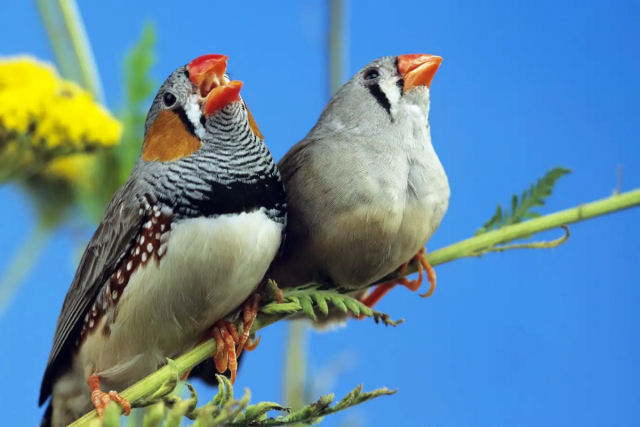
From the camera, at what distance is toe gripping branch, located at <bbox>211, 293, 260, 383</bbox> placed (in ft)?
4.39

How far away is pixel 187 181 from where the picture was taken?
130 cm

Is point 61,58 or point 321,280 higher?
point 61,58

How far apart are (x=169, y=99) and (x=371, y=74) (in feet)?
1.37

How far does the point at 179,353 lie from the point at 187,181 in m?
0.33

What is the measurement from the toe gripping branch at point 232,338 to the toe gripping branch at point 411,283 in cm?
36

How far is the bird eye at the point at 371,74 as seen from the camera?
1.57m

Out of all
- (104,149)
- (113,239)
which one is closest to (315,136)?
(113,239)

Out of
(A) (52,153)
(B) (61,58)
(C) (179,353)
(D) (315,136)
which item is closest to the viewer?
(C) (179,353)

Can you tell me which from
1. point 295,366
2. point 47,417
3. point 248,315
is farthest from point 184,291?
point 295,366

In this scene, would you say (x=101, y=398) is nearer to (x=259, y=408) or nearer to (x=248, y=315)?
(x=248, y=315)

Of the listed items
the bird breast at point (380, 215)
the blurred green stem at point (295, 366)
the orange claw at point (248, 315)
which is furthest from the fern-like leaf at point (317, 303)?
the blurred green stem at point (295, 366)

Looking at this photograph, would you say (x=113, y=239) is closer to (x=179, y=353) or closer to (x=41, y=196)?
(x=179, y=353)

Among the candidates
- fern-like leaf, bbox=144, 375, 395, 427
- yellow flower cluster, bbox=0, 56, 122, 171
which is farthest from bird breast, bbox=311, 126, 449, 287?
yellow flower cluster, bbox=0, 56, 122, 171

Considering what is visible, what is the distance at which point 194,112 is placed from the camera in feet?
4.36
